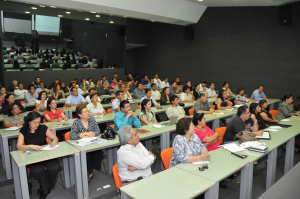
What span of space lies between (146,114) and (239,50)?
7.56 m

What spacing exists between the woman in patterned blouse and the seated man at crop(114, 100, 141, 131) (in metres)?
1.40

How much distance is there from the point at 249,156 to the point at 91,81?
374 inches

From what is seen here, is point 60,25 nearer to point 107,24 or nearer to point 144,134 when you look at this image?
point 107,24

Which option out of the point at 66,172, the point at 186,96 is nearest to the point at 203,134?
the point at 66,172

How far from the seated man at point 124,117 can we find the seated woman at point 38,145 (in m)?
1.14

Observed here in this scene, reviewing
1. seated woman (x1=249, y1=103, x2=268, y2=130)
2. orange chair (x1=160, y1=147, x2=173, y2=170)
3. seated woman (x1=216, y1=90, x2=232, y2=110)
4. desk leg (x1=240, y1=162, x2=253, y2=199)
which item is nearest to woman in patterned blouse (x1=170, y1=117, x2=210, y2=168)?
orange chair (x1=160, y1=147, x2=173, y2=170)

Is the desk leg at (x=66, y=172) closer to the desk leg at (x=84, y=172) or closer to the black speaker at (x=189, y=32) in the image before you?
the desk leg at (x=84, y=172)

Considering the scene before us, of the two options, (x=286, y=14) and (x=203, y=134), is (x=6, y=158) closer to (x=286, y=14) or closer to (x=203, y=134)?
(x=203, y=134)

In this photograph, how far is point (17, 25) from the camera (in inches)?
366

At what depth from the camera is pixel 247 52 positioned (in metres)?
10.1

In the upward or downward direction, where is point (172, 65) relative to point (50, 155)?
upward

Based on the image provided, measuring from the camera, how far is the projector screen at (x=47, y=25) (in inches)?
389

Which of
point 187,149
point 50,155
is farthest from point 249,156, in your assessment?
point 50,155

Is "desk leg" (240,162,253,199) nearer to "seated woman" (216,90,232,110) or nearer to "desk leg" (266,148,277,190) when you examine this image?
"desk leg" (266,148,277,190)
